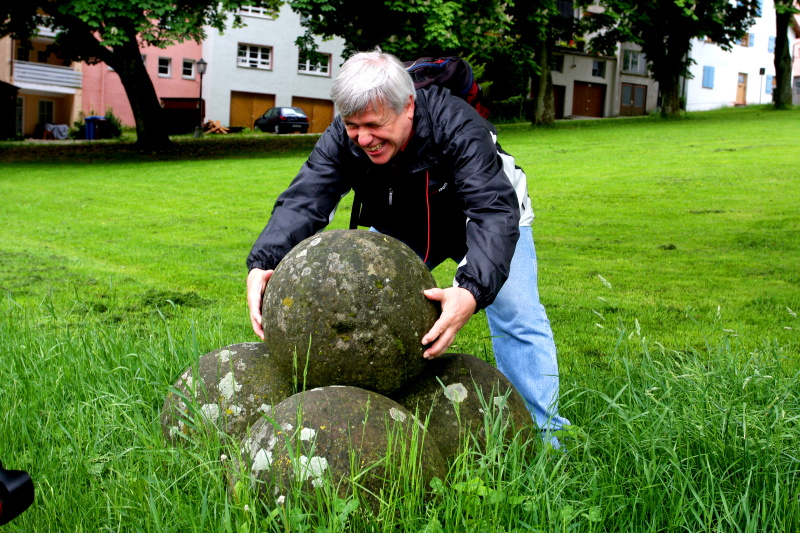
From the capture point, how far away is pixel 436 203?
411 centimetres

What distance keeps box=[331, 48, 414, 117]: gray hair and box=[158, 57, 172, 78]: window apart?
52.8 m

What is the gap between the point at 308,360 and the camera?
3576 mm

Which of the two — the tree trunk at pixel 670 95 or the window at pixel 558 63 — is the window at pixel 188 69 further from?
the tree trunk at pixel 670 95

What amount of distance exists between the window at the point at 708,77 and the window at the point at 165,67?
1624 inches

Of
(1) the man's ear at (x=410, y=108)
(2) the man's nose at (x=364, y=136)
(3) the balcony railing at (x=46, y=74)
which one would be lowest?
(2) the man's nose at (x=364, y=136)

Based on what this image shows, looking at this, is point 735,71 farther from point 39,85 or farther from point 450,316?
point 450,316

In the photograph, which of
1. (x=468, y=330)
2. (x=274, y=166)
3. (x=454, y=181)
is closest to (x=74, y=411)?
(x=454, y=181)

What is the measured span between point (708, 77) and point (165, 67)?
4224 cm

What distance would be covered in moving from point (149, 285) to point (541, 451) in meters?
6.85

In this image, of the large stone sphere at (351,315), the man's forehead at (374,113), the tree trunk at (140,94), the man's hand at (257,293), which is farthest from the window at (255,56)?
the large stone sphere at (351,315)

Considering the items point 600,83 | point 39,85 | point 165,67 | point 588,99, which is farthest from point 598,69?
point 39,85

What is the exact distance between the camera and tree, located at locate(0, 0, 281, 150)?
2362 cm

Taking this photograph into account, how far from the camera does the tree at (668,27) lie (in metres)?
39.0

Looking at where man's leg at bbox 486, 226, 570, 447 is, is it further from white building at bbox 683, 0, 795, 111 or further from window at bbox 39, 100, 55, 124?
white building at bbox 683, 0, 795, 111
